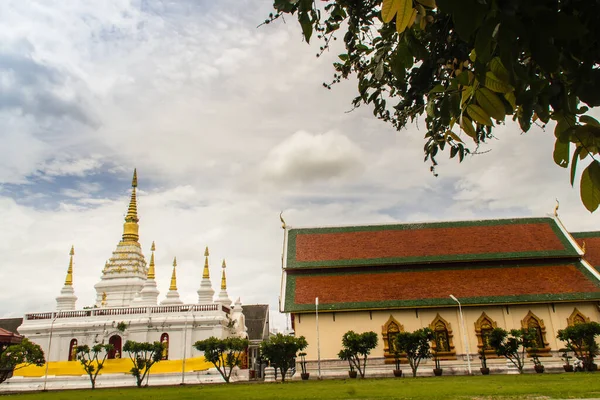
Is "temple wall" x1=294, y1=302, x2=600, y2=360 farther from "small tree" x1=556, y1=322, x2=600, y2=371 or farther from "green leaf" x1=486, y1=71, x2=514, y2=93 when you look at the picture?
"green leaf" x1=486, y1=71, x2=514, y2=93

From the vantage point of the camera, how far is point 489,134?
3875 mm

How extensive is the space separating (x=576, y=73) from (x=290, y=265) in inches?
846

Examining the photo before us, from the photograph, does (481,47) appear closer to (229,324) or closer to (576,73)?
(576,73)

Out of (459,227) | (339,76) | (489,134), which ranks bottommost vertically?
(489,134)

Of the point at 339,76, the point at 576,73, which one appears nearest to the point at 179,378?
the point at 339,76

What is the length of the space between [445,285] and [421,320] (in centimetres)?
204

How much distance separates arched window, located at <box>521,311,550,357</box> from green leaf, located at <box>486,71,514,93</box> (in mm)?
20940

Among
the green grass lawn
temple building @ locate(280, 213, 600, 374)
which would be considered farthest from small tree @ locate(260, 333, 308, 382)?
the green grass lawn

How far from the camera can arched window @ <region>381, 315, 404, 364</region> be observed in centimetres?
1962

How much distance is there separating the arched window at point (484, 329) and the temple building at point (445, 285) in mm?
42

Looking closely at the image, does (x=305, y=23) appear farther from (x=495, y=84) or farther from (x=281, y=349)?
(x=281, y=349)

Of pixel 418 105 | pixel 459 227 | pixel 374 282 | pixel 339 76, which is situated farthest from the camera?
pixel 459 227

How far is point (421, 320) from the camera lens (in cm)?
2030

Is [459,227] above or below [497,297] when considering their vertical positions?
above
